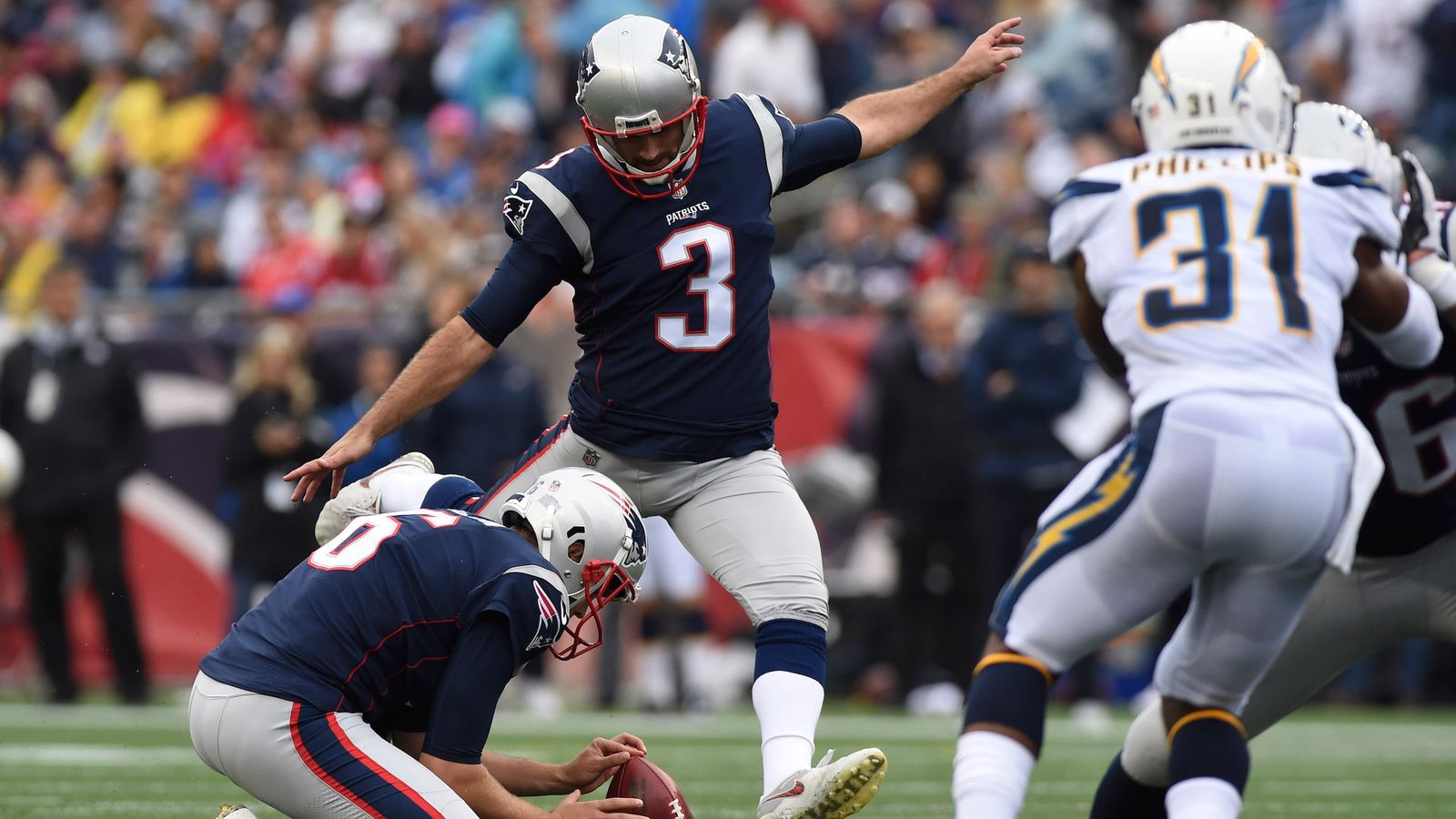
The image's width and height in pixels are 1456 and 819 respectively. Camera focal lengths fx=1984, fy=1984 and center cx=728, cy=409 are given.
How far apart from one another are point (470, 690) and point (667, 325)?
4.26 ft

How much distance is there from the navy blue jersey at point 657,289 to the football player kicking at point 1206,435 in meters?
1.11

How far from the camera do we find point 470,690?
12.8 feet

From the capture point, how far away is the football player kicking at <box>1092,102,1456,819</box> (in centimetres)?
464

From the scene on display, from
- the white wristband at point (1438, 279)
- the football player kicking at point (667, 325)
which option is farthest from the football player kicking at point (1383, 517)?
the football player kicking at point (667, 325)

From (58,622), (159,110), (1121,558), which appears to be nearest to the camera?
(1121,558)

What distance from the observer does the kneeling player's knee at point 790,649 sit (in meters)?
4.68

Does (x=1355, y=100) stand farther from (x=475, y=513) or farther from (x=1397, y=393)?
(x=475, y=513)

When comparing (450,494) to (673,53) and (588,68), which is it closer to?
(588,68)

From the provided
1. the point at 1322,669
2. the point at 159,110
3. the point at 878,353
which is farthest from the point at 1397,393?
the point at 159,110

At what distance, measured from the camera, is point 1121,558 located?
3762 millimetres

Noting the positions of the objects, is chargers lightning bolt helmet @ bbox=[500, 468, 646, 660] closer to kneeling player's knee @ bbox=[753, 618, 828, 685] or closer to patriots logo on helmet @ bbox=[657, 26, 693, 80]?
kneeling player's knee @ bbox=[753, 618, 828, 685]

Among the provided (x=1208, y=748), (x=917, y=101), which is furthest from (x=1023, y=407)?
(x=1208, y=748)

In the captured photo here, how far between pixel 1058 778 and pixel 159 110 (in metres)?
10.4

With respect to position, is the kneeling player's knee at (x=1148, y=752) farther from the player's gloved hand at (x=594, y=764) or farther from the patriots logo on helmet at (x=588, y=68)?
the patriots logo on helmet at (x=588, y=68)
